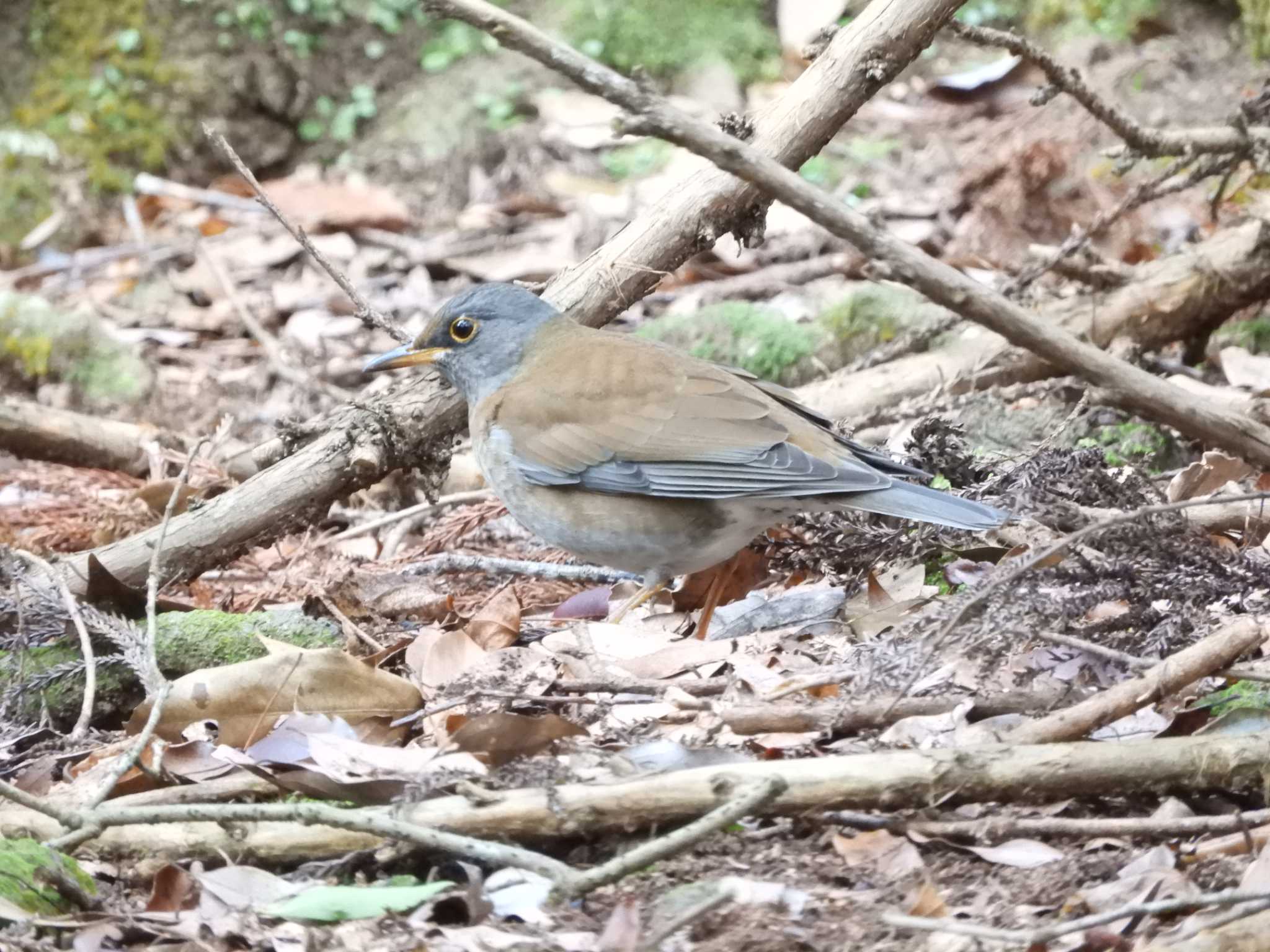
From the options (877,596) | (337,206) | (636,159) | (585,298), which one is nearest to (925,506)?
(877,596)

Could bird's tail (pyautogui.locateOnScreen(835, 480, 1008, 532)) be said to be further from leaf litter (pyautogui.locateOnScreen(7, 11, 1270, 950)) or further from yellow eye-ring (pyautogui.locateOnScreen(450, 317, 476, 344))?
yellow eye-ring (pyautogui.locateOnScreen(450, 317, 476, 344))

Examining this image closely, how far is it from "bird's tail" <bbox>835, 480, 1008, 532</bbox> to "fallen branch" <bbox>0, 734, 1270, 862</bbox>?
105 centimetres

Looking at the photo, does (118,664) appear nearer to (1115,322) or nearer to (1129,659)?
(1129,659)

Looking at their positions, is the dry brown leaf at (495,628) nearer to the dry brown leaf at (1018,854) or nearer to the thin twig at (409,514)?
the thin twig at (409,514)

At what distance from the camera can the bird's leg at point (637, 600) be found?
16.0ft

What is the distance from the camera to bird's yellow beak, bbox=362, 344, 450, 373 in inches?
209

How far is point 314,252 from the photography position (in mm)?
5133

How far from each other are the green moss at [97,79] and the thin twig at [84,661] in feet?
21.8

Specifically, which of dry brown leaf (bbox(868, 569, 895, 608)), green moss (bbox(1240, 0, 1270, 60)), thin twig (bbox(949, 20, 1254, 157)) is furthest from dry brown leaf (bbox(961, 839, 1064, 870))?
green moss (bbox(1240, 0, 1270, 60))

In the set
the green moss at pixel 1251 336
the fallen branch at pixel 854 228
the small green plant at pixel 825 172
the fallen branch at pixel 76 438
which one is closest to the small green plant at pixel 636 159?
the small green plant at pixel 825 172

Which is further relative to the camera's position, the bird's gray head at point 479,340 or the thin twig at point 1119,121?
the bird's gray head at point 479,340

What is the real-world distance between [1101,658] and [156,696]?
2393 mm

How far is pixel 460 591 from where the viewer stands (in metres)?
5.37

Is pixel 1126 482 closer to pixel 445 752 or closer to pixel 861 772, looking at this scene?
pixel 861 772
